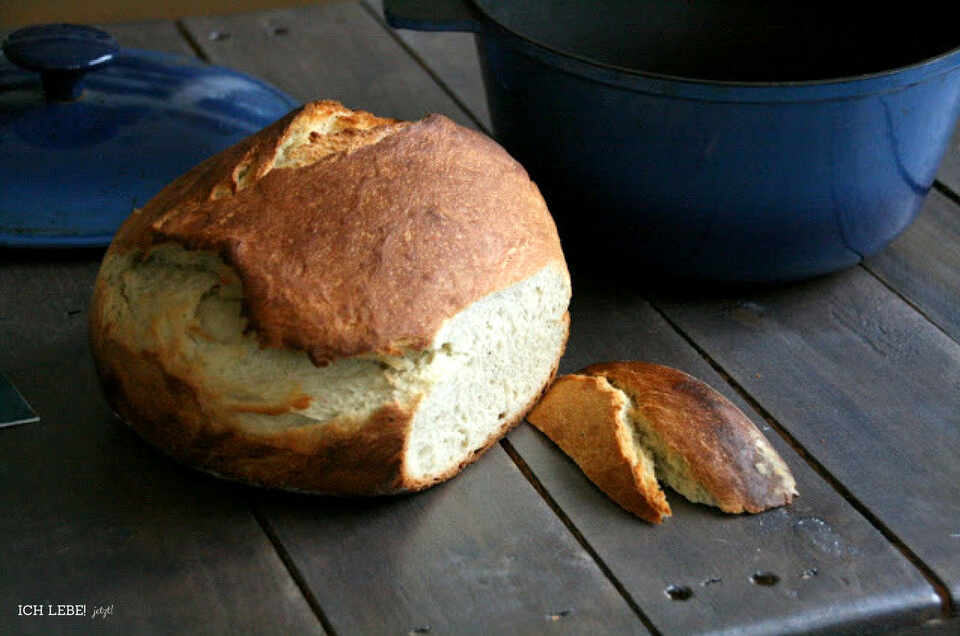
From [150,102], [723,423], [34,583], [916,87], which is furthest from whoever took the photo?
[150,102]

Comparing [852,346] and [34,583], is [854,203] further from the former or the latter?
[34,583]

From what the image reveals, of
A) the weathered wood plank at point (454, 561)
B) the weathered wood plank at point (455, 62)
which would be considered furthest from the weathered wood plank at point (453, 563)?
the weathered wood plank at point (455, 62)

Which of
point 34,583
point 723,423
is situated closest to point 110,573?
point 34,583

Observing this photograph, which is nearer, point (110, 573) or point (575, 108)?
point (110, 573)

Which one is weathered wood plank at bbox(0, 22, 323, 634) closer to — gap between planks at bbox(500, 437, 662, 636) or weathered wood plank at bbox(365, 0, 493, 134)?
gap between planks at bbox(500, 437, 662, 636)

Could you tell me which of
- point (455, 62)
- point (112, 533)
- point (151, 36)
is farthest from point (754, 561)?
point (151, 36)

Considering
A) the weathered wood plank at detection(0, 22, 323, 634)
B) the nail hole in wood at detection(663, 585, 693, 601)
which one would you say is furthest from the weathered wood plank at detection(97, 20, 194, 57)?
the nail hole in wood at detection(663, 585, 693, 601)
